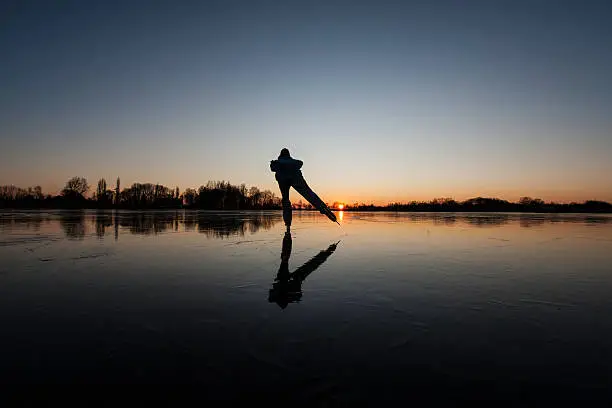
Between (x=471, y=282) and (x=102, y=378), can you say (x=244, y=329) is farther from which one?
(x=471, y=282)

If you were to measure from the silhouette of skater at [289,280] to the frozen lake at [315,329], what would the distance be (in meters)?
0.04

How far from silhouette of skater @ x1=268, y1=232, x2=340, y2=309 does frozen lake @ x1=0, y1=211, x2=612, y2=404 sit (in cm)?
4

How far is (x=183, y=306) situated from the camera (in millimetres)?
3621

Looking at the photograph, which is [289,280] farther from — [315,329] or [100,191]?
[100,191]

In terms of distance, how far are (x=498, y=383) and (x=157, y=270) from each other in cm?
499

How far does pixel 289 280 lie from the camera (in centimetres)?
499

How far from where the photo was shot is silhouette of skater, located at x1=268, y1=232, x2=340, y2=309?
3.95 metres

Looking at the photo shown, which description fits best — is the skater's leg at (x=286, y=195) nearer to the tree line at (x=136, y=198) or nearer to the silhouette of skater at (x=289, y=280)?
the silhouette of skater at (x=289, y=280)

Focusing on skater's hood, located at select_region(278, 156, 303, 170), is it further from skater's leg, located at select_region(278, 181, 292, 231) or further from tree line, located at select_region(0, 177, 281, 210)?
tree line, located at select_region(0, 177, 281, 210)

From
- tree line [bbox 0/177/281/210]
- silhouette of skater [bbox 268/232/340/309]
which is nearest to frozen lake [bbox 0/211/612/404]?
silhouette of skater [bbox 268/232/340/309]

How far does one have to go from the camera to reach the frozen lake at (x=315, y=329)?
2.07m

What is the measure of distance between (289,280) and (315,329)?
2075 mm

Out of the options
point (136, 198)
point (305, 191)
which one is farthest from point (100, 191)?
point (305, 191)

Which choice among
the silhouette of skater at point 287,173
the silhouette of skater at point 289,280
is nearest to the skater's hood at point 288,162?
the silhouette of skater at point 287,173
